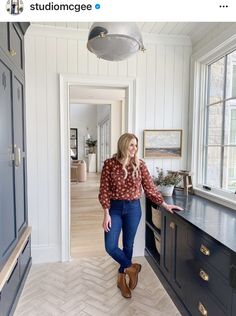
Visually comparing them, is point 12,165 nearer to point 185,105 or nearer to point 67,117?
point 67,117

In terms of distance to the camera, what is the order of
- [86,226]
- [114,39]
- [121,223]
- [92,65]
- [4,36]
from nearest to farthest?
[114,39] < [4,36] < [121,223] < [92,65] < [86,226]

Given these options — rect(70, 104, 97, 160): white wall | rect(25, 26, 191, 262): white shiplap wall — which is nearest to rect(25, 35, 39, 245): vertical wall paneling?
rect(25, 26, 191, 262): white shiplap wall

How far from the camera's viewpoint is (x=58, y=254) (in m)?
2.86

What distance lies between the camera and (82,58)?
2758 mm

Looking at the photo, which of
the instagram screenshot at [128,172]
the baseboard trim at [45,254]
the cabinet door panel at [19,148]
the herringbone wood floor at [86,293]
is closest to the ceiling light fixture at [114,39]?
the instagram screenshot at [128,172]

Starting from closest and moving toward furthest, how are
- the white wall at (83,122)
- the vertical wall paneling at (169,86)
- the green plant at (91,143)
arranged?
the vertical wall paneling at (169,86) → the green plant at (91,143) → the white wall at (83,122)

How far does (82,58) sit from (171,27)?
3.34 ft

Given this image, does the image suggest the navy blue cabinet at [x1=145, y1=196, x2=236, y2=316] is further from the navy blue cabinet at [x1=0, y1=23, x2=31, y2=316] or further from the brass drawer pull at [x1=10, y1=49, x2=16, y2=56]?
the brass drawer pull at [x1=10, y1=49, x2=16, y2=56]

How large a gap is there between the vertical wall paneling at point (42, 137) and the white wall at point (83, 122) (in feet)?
31.0

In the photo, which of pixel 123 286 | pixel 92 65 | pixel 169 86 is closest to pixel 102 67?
pixel 92 65

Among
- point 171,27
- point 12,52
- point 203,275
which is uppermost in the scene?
point 171,27

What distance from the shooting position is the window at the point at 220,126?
238 cm
